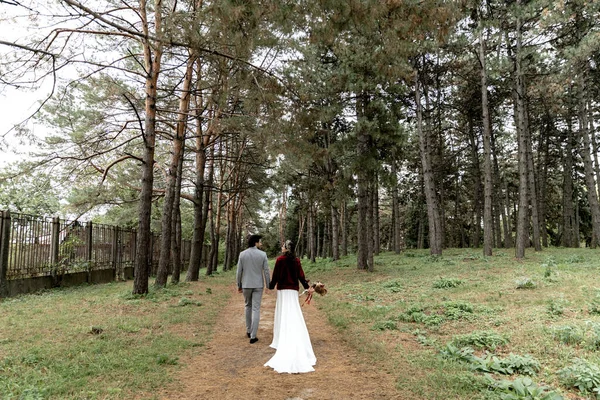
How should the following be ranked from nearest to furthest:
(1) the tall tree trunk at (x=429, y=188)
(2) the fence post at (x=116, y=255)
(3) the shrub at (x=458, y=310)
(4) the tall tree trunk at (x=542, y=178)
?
(3) the shrub at (x=458, y=310)
(2) the fence post at (x=116, y=255)
(1) the tall tree trunk at (x=429, y=188)
(4) the tall tree trunk at (x=542, y=178)

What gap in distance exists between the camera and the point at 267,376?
14.9ft

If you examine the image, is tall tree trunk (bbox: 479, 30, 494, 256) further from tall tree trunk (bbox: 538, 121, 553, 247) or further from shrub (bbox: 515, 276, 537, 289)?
tall tree trunk (bbox: 538, 121, 553, 247)

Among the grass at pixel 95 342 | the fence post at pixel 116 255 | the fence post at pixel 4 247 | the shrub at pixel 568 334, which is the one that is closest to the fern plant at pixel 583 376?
the shrub at pixel 568 334

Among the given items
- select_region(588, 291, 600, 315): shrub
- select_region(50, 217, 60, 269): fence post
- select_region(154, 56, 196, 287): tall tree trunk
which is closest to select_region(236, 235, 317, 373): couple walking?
select_region(588, 291, 600, 315): shrub

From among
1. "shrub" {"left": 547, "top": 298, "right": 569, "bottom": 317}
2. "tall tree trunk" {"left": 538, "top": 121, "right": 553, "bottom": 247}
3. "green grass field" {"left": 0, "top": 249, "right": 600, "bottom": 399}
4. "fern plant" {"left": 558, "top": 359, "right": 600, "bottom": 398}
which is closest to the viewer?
"fern plant" {"left": 558, "top": 359, "right": 600, "bottom": 398}

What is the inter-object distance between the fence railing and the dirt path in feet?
25.2

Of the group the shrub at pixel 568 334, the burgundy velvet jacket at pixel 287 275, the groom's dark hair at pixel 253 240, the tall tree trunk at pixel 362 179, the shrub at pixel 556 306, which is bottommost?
the shrub at pixel 568 334

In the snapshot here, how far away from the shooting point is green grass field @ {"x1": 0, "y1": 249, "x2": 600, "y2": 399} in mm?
3965

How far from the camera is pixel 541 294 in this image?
24.8 ft

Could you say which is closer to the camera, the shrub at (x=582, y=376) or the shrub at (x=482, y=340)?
the shrub at (x=582, y=376)

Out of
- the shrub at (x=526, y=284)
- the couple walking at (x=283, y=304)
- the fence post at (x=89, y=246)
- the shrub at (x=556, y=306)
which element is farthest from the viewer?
the fence post at (x=89, y=246)

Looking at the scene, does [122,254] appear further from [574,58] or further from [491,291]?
[574,58]

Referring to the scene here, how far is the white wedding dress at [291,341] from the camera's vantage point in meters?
4.79

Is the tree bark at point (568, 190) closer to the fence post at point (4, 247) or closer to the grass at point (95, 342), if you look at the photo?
the grass at point (95, 342)
